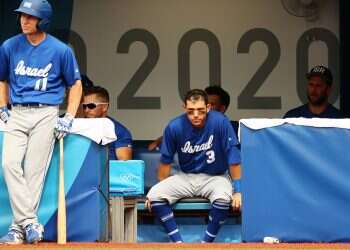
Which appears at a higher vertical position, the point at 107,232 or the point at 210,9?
the point at 210,9

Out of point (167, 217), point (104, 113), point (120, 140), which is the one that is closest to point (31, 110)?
point (167, 217)

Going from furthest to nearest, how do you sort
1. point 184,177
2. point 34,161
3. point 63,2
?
1. point 63,2
2. point 184,177
3. point 34,161

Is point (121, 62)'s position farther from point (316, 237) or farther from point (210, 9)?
point (316, 237)

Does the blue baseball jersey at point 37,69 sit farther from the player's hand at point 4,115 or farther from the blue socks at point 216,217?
the blue socks at point 216,217

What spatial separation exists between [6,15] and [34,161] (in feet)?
11.9

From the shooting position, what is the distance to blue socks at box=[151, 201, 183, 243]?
8.88 m

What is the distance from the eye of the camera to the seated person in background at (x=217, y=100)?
405 inches

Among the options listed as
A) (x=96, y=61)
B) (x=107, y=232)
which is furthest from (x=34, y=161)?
(x=96, y=61)

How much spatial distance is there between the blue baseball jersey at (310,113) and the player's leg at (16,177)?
3.07 m

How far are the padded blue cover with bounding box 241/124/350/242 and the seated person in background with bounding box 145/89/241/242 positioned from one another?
2.70ft

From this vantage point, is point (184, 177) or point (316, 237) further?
point (184, 177)

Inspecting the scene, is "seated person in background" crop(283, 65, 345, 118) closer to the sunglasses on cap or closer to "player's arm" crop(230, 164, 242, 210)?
"player's arm" crop(230, 164, 242, 210)

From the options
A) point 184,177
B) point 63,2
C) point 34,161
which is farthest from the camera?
point 63,2

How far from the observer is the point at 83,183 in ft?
26.6
